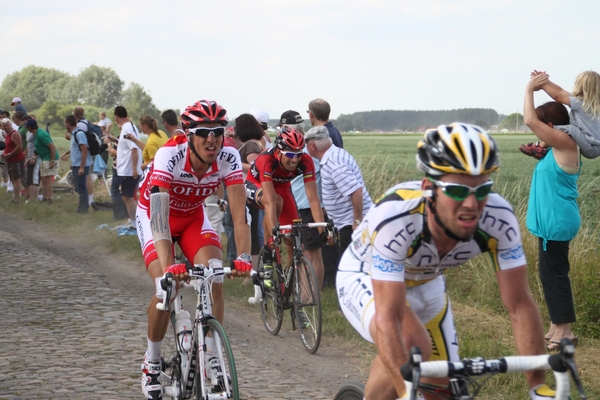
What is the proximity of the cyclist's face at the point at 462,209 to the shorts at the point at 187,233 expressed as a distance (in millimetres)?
2908

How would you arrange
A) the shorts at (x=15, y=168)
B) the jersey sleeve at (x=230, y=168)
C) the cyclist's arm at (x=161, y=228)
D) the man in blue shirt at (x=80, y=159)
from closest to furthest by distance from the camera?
the cyclist's arm at (x=161, y=228), the jersey sleeve at (x=230, y=168), the man in blue shirt at (x=80, y=159), the shorts at (x=15, y=168)

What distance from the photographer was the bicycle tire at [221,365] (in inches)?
183

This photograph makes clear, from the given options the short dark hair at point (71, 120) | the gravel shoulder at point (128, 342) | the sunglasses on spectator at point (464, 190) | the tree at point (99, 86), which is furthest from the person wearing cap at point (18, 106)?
the tree at point (99, 86)

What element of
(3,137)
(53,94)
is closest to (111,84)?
(53,94)

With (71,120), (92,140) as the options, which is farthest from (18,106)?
(92,140)

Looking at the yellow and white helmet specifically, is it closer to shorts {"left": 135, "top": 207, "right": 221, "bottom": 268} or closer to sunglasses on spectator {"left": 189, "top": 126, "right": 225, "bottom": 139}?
sunglasses on spectator {"left": 189, "top": 126, "right": 225, "bottom": 139}

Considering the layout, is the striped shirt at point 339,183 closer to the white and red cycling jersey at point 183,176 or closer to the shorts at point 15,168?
the white and red cycling jersey at point 183,176

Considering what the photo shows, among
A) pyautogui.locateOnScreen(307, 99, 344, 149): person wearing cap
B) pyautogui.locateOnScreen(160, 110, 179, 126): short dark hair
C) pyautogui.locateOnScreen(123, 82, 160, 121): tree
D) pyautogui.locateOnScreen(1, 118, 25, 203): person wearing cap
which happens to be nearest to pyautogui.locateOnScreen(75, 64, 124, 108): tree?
pyautogui.locateOnScreen(123, 82, 160, 121): tree

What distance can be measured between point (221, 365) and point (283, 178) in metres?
3.96

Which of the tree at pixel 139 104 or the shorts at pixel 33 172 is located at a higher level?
the tree at pixel 139 104

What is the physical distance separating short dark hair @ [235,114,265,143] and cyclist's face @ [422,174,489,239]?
24.6ft

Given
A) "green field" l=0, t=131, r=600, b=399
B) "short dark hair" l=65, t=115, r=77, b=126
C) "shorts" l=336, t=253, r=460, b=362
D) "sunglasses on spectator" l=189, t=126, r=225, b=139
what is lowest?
"green field" l=0, t=131, r=600, b=399

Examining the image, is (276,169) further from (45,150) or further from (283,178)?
(45,150)

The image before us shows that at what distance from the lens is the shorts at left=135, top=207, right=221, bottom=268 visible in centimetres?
571
